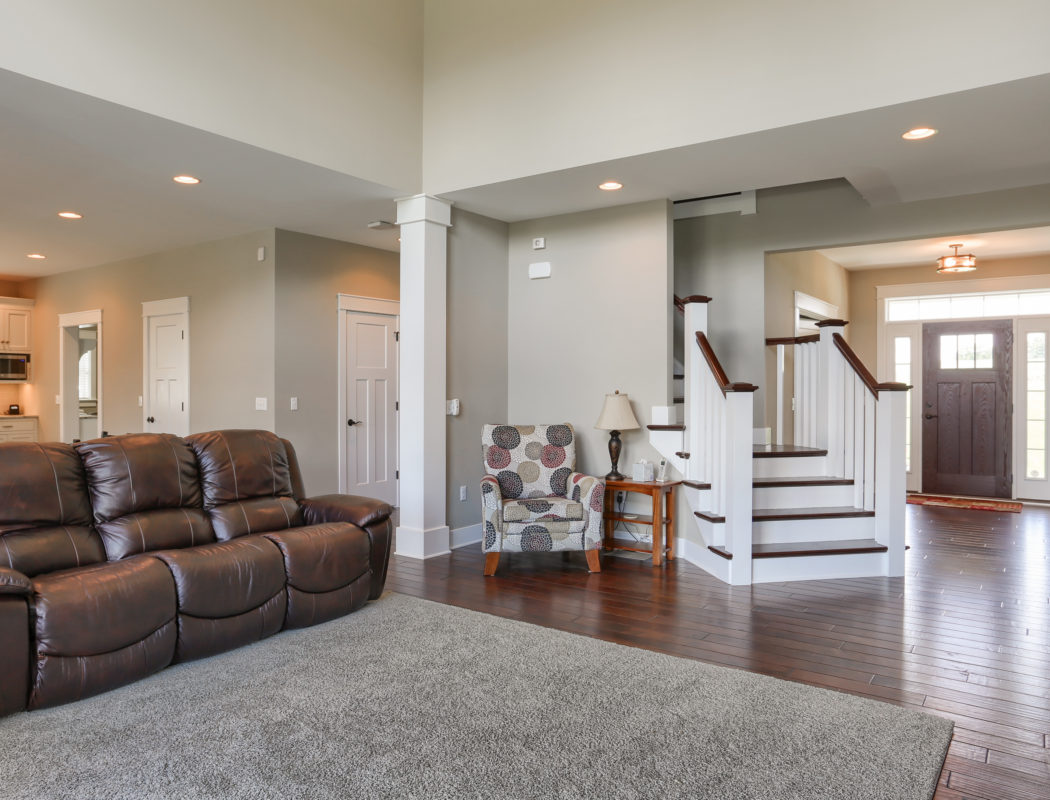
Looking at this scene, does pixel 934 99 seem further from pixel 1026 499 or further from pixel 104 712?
pixel 1026 499

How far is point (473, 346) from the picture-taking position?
5566 mm

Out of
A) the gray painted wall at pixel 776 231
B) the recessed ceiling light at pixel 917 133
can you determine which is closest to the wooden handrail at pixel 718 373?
the gray painted wall at pixel 776 231

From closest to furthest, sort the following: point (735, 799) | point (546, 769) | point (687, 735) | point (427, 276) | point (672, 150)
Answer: point (735, 799) → point (546, 769) → point (687, 735) → point (672, 150) → point (427, 276)

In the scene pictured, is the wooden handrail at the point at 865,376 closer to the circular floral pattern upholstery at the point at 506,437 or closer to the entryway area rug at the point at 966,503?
the circular floral pattern upholstery at the point at 506,437

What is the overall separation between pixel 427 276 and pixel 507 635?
8.86 ft

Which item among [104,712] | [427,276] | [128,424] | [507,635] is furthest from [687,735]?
[128,424]

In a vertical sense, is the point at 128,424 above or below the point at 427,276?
below

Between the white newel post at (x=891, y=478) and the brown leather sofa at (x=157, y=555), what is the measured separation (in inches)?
125

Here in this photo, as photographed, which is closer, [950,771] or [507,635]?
[950,771]

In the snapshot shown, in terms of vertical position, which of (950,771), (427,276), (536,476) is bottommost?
(950,771)

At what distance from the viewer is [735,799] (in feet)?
6.68

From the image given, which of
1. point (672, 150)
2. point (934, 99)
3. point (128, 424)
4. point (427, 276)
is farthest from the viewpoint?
point (128, 424)

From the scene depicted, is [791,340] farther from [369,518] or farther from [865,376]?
[369,518]

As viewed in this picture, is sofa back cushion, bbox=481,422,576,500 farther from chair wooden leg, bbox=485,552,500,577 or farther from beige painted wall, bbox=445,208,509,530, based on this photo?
chair wooden leg, bbox=485,552,500,577
